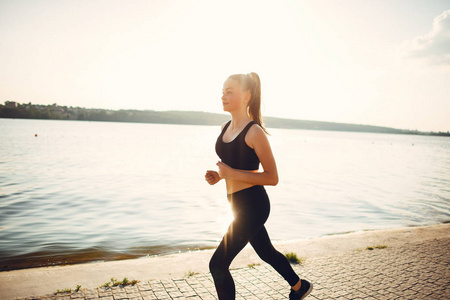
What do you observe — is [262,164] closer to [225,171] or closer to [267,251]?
[225,171]

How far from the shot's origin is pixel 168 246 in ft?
25.4

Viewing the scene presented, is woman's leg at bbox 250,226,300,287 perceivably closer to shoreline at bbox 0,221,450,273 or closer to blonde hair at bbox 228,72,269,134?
blonde hair at bbox 228,72,269,134

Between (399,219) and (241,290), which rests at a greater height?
(241,290)

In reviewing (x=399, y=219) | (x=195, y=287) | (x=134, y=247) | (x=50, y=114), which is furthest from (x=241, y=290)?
(x=50, y=114)

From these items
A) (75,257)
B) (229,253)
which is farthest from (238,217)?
(75,257)

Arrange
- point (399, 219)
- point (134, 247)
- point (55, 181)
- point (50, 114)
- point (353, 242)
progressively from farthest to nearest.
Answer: point (50, 114) → point (55, 181) → point (399, 219) → point (134, 247) → point (353, 242)

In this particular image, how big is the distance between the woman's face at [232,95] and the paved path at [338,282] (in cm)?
247

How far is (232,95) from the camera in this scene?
2828 millimetres

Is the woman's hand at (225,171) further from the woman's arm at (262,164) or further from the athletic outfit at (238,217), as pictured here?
the athletic outfit at (238,217)

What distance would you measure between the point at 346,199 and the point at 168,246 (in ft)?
32.0

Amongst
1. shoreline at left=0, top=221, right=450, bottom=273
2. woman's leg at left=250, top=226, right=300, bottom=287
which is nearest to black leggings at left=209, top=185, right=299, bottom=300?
woman's leg at left=250, top=226, right=300, bottom=287

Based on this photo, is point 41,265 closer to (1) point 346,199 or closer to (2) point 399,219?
(2) point 399,219

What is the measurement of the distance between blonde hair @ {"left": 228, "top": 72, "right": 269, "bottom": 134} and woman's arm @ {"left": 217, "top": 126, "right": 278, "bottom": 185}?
1.10 ft

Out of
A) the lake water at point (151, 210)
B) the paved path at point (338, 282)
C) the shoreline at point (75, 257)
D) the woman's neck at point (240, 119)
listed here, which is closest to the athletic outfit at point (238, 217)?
the woman's neck at point (240, 119)
